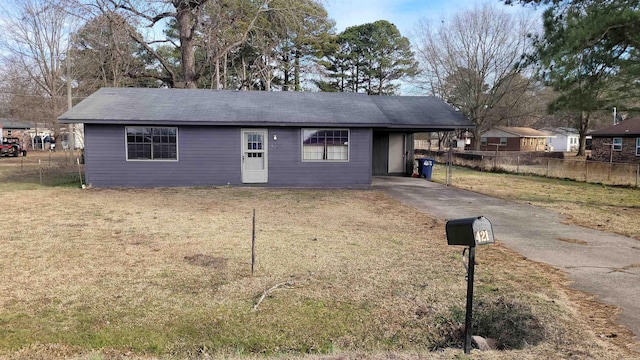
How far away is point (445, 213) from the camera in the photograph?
9.77 m

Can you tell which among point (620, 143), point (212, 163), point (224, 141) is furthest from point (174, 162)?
point (620, 143)

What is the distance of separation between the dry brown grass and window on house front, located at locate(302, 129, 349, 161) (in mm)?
6355

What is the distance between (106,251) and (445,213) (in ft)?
23.5

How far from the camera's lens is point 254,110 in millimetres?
14703

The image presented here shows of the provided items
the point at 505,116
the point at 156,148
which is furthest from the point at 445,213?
the point at 505,116

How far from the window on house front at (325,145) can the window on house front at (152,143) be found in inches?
174

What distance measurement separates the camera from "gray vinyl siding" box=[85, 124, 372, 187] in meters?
13.5

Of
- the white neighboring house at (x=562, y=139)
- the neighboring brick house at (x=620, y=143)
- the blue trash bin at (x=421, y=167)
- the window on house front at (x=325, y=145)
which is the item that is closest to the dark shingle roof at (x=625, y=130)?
the neighboring brick house at (x=620, y=143)

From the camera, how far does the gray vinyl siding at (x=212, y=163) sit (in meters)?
13.5

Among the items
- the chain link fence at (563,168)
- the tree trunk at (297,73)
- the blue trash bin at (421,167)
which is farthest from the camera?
the tree trunk at (297,73)

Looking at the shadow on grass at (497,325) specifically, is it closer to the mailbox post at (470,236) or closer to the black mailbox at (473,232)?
the mailbox post at (470,236)

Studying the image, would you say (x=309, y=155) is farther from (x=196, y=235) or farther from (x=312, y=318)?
(x=312, y=318)

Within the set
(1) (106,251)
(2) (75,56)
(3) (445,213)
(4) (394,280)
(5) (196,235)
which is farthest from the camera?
(2) (75,56)

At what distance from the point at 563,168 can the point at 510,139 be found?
28.0m
